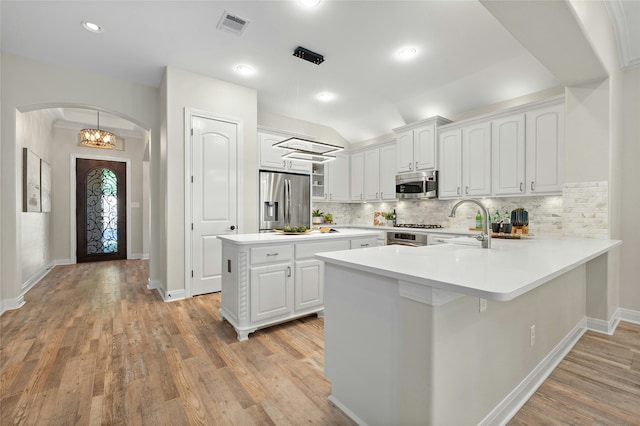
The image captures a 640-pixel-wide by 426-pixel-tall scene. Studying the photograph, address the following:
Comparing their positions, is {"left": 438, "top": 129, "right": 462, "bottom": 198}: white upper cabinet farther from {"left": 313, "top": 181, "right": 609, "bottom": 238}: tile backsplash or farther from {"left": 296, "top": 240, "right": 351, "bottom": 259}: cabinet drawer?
{"left": 296, "top": 240, "right": 351, "bottom": 259}: cabinet drawer

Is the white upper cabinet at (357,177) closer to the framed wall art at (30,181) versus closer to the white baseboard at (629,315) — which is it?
the white baseboard at (629,315)

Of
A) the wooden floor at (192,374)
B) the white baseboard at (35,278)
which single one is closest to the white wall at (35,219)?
the white baseboard at (35,278)

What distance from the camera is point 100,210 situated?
6496 mm

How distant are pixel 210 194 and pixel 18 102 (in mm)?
2297

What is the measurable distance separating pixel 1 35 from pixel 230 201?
9.26ft

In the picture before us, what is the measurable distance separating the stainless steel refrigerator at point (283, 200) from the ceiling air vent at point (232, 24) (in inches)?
80.2

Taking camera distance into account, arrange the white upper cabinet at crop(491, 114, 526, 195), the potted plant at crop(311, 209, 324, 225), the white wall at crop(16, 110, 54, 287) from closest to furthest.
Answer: the white upper cabinet at crop(491, 114, 526, 195) → the white wall at crop(16, 110, 54, 287) → the potted plant at crop(311, 209, 324, 225)

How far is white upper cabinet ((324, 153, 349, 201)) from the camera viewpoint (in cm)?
589

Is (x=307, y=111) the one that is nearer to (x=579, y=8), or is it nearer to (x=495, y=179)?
(x=495, y=179)

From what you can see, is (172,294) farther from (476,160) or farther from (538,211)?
(538,211)

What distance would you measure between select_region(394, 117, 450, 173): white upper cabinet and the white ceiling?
0.31 metres

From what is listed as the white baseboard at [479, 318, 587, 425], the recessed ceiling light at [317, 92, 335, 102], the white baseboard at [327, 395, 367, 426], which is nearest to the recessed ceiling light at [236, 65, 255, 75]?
the recessed ceiling light at [317, 92, 335, 102]

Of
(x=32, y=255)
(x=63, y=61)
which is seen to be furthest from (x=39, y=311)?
(x=63, y=61)

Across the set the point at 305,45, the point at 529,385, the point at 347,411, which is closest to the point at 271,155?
the point at 305,45
